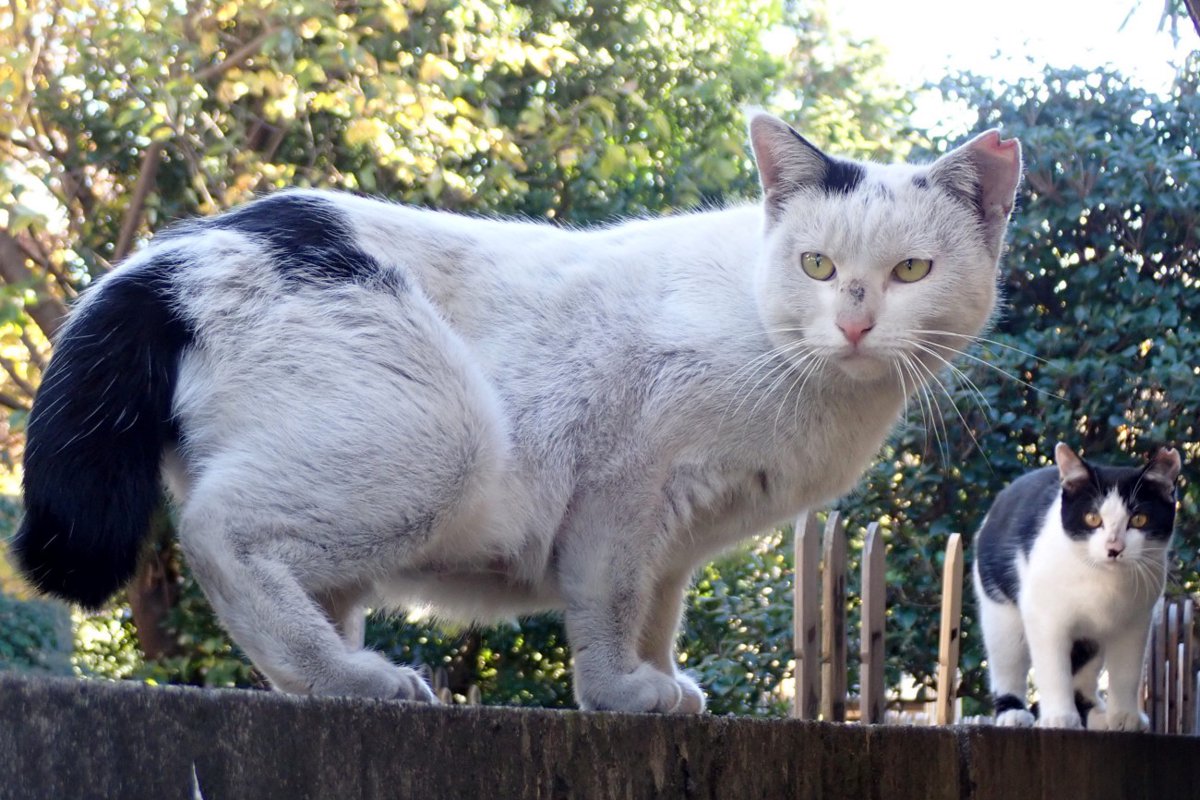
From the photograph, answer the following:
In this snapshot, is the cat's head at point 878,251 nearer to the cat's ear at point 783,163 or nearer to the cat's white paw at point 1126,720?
the cat's ear at point 783,163

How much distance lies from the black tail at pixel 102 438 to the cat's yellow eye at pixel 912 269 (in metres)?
1.29

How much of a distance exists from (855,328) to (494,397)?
2.21 feet

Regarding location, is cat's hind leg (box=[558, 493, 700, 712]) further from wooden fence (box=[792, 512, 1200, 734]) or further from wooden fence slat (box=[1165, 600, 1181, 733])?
wooden fence slat (box=[1165, 600, 1181, 733])

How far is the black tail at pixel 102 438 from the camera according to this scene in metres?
1.84

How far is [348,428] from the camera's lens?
1921 mm

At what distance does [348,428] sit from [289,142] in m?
4.50

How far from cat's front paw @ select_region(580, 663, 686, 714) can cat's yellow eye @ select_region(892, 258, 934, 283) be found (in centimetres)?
87

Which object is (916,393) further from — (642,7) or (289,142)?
(642,7)

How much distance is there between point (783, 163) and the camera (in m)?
2.59

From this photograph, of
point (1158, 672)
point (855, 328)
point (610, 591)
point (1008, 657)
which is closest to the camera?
point (610, 591)

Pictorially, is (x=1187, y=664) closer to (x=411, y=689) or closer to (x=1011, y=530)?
(x=1011, y=530)

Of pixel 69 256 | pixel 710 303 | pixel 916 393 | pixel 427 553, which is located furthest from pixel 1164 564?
pixel 69 256

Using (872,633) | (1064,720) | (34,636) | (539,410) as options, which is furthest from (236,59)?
(1064,720)

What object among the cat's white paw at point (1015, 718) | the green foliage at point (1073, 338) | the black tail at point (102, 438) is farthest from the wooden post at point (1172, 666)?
the black tail at point (102, 438)
